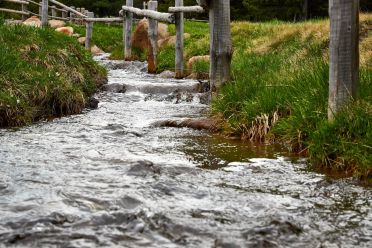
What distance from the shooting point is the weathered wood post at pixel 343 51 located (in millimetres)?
4988

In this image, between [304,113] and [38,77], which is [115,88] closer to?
[38,77]

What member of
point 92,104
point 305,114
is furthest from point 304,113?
point 92,104

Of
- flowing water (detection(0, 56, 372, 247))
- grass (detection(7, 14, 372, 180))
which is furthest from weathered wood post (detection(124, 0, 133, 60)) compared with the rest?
flowing water (detection(0, 56, 372, 247))

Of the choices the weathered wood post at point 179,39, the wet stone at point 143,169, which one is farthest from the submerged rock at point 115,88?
the wet stone at point 143,169

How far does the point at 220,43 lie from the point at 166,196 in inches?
188

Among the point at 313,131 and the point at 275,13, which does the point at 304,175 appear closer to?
the point at 313,131

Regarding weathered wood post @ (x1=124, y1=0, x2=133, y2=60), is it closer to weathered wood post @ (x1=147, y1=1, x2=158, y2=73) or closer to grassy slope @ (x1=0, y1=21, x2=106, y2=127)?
weathered wood post @ (x1=147, y1=1, x2=158, y2=73)

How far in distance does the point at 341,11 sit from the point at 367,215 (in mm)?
2145

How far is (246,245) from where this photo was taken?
121 inches

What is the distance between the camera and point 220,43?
329 inches

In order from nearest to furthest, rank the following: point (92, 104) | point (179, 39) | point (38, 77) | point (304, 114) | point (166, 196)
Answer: point (166, 196)
point (304, 114)
point (38, 77)
point (92, 104)
point (179, 39)

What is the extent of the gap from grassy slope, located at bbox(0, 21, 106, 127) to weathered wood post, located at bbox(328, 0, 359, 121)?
4.17 meters

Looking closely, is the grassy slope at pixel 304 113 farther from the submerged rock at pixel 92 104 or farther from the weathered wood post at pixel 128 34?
the weathered wood post at pixel 128 34

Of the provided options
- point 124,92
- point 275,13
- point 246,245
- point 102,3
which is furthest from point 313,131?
point 102,3
